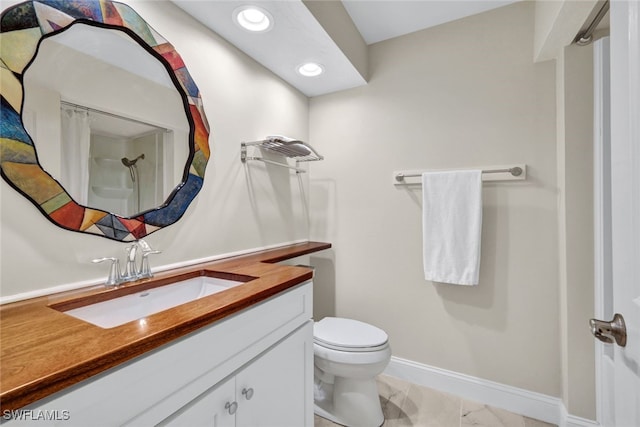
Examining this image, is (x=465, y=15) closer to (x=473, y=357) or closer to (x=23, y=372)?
(x=473, y=357)

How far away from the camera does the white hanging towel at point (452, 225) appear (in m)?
1.55

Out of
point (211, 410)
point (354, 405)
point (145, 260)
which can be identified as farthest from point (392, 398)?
point (145, 260)

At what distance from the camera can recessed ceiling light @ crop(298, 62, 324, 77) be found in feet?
5.60

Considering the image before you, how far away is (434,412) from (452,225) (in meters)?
1.06

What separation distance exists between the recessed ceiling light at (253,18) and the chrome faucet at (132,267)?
3.65 feet

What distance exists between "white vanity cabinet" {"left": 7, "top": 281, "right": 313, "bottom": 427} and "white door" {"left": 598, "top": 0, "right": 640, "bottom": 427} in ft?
2.87

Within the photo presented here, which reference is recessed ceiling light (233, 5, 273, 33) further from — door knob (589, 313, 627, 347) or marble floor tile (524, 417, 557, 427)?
marble floor tile (524, 417, 557, 427)

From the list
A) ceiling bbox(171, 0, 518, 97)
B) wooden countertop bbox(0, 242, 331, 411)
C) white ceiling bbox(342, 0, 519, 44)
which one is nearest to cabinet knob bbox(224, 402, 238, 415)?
wooden countertop bbox(0, 242, 331, 411)

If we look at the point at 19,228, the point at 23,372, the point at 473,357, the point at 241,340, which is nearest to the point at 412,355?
the point at 473,357

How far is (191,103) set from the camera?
1.25 metres

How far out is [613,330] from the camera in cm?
61

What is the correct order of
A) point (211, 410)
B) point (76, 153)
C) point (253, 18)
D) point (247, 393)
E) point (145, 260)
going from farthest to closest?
point (253, 18), point (145, 260), point (76, 153), point (247, 393), point (211, 410)

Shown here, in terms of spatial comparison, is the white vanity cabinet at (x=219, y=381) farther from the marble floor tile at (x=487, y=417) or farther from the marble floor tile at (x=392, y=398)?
the marble floor tile at (x=487, y=417)

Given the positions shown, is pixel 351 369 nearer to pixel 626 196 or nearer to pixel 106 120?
pixel 626 196
